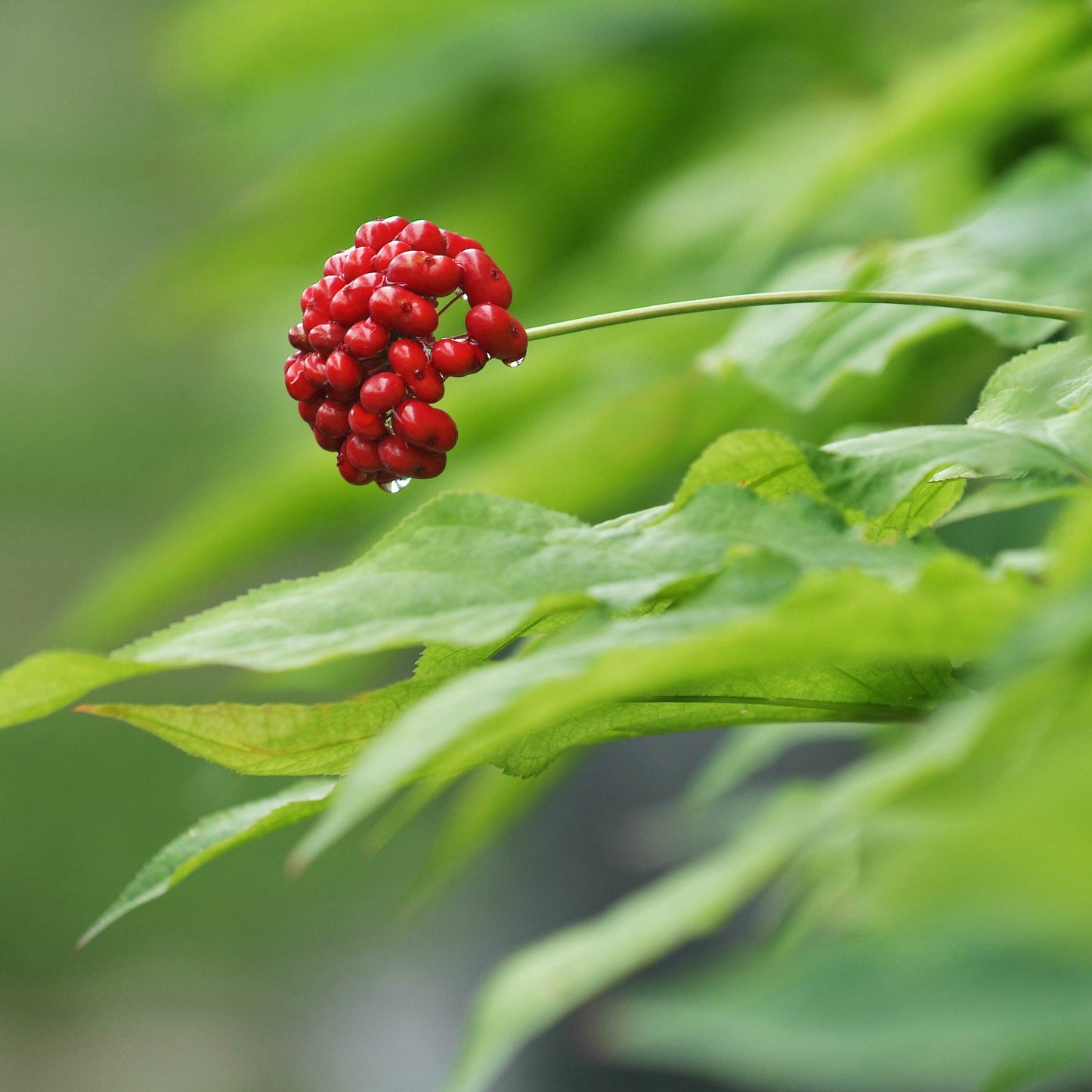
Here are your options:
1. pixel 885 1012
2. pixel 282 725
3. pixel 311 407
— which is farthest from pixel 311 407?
pixel 885 1012

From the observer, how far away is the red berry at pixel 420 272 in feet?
1.03

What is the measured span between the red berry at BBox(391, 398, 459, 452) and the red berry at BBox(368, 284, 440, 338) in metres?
0.02

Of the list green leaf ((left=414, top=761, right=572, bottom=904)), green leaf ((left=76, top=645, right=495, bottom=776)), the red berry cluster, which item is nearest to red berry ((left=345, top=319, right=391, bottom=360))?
the red berry cluster

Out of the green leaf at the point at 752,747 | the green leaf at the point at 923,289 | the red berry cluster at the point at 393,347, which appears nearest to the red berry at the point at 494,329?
the red berry cluster at the point at 393,347

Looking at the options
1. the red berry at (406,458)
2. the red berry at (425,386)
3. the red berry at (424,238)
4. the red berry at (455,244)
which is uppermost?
the red berry at (455,244)

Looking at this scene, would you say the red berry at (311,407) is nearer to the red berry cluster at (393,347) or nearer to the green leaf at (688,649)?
the red berry cluster at (393,347)

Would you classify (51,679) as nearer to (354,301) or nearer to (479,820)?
(354,301)

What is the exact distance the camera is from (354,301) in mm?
314

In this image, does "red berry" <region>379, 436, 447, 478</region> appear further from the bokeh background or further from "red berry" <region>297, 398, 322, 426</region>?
the bokeh background

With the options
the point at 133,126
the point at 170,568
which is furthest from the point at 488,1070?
the point at 133,126

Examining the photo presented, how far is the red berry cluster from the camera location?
1.02 feet

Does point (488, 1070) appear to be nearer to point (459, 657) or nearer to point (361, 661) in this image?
point (459, 657)

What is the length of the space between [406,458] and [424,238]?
0.06 m

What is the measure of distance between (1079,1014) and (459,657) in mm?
133
